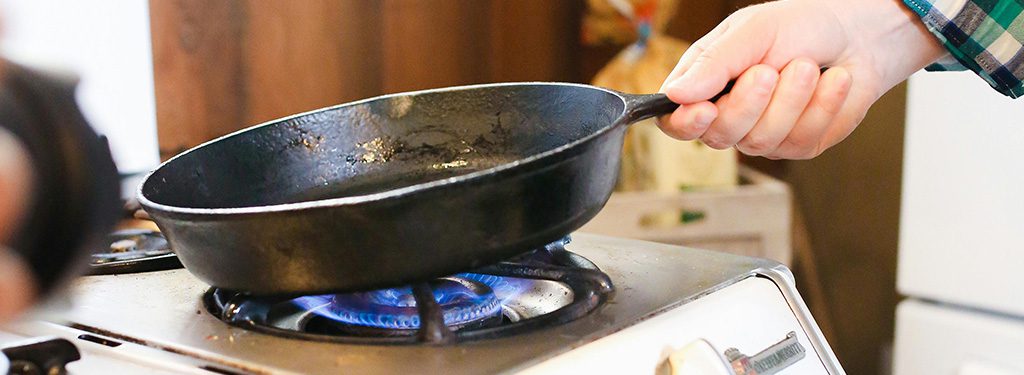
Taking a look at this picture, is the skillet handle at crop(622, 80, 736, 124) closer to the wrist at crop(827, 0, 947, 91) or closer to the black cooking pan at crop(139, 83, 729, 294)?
the black cooking pan at crop(139, 83, 729, 294)

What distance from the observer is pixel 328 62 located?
1.47m

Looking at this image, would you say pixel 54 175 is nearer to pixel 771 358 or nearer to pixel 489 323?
pixel 489 323

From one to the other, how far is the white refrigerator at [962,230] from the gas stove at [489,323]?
1.74 feet

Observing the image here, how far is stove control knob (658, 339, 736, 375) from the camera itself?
1.77 ft

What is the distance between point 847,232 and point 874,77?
1.35 meters

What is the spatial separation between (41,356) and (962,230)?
98 cm

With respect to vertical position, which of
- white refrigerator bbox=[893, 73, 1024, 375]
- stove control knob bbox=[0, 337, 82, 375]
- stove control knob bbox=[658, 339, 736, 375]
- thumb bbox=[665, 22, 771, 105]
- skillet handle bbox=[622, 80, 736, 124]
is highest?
thumb bbox=[665, 22, 771, 105]

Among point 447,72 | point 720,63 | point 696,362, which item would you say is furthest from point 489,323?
point 447,72

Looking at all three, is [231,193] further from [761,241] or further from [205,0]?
[761,241]

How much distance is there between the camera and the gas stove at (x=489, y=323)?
510 millimetres

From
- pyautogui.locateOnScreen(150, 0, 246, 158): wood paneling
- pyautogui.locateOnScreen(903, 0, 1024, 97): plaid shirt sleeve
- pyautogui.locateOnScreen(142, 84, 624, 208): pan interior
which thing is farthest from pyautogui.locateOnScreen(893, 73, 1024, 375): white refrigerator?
pyautogui.locateOnScreen(150, 0, 246, 158): wood paneling

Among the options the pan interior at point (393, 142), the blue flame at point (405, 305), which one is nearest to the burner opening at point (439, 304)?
the blue flame at point (405, 305)

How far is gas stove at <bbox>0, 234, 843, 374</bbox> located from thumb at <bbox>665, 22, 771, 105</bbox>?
0.41 feet

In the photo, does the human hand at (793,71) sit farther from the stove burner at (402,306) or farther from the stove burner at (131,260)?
the stove burner at (131,260)
